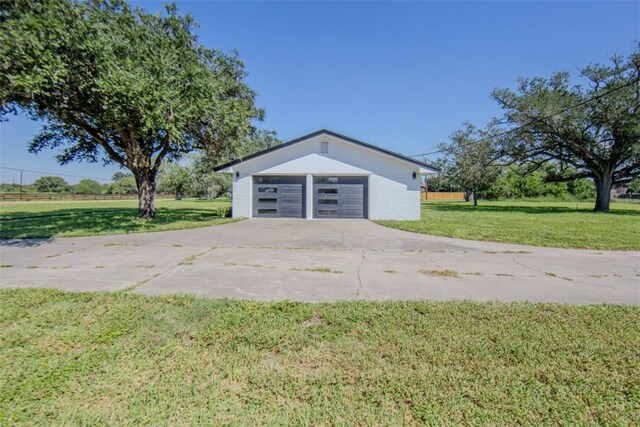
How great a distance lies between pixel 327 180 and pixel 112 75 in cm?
1033

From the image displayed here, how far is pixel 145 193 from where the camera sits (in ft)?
46.6

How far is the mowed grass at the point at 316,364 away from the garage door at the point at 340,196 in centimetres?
1245

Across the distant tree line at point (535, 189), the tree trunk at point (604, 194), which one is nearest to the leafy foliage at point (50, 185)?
the distant tree line at point (535, 189)

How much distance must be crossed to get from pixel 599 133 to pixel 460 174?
10328mm

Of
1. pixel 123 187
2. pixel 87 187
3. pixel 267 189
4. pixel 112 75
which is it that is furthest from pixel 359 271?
pixel 87 187

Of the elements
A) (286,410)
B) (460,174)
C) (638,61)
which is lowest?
(286,410)

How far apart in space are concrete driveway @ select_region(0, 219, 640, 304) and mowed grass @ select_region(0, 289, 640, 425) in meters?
0.62

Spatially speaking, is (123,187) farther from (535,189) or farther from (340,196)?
(535,189)

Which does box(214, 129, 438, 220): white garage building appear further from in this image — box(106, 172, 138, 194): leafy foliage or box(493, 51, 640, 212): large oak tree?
box(106, 172, 138, 194): leafy foliage

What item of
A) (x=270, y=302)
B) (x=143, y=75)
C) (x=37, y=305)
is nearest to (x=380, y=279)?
(x=270, y=302)

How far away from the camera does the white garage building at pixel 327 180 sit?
1570 cm

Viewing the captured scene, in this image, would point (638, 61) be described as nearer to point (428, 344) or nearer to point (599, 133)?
point (599, 133)

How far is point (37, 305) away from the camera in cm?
354

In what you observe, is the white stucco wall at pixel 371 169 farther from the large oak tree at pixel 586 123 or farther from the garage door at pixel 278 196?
the large oak tree at pixel 586 123
